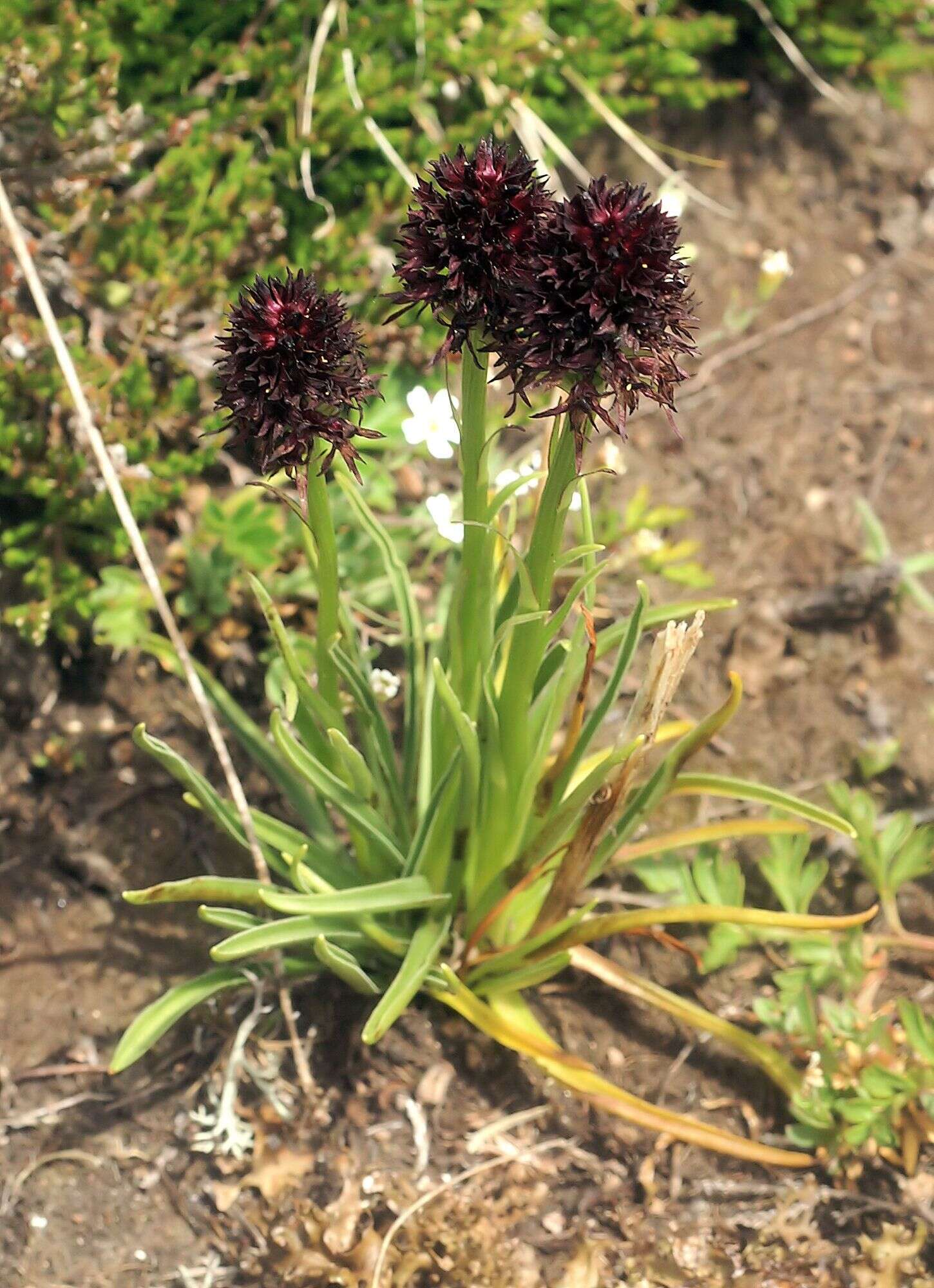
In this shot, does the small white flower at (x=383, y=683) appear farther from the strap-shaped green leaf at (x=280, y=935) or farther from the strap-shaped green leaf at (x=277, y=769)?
the strap-shaped green leaf at (x=280, y=935)

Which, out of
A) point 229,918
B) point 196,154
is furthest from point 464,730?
point 196,154

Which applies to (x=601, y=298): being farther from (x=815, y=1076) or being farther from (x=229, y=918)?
(x=815, y=1076)

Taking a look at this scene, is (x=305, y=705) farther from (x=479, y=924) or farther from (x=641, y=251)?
(x=641, y=251)

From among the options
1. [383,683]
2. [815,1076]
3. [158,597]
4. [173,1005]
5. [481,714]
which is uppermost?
[158,597]

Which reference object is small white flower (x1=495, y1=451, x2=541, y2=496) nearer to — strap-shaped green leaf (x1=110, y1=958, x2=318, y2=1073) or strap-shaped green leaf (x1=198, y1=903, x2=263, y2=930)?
strap-shaped green leaf (x1=198, y1=903, x2=263, y2=930)

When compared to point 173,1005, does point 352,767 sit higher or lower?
higher

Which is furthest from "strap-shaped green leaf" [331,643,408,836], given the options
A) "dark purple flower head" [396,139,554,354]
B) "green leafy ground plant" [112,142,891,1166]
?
"dark purple flower head" [396,139,554,354]
